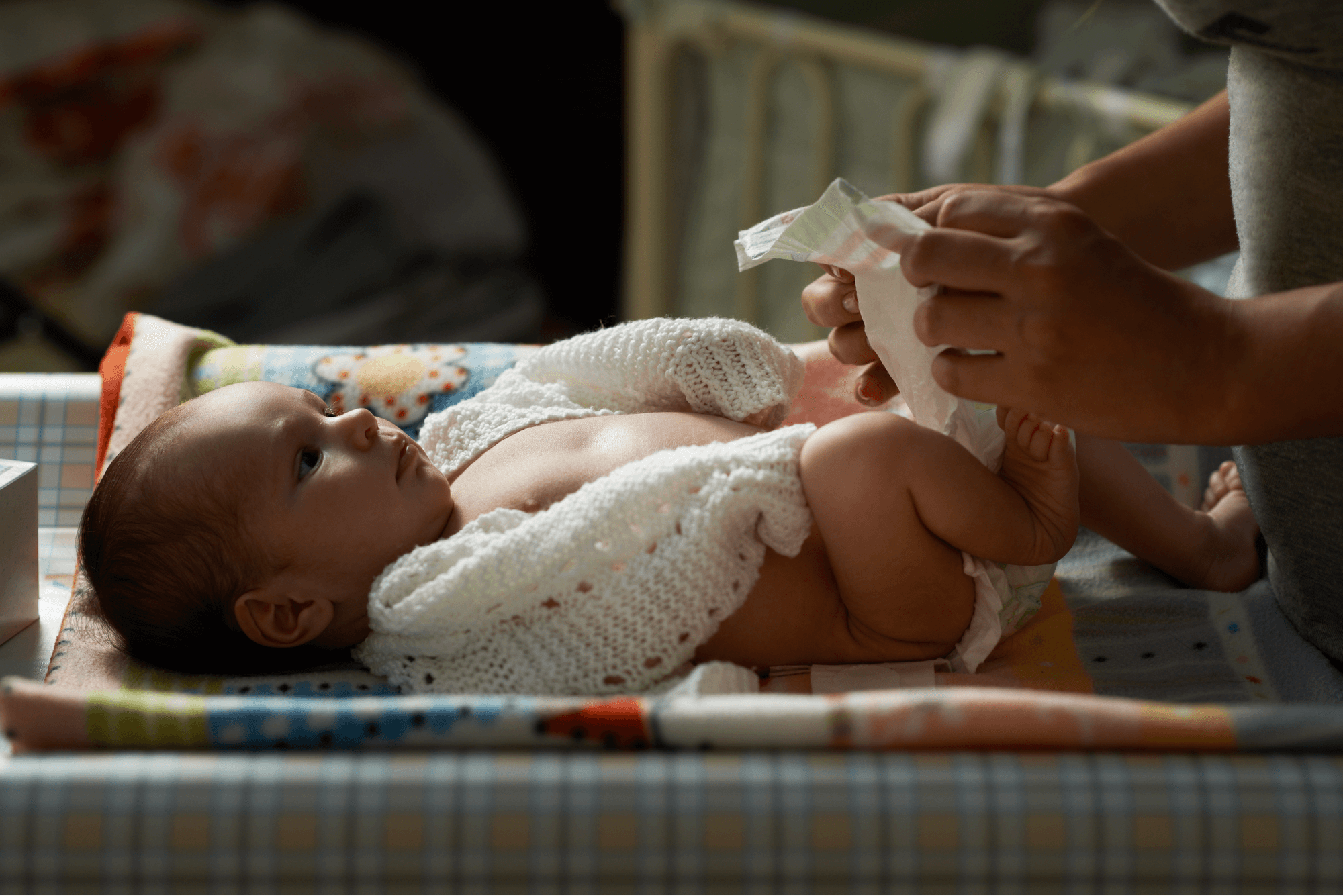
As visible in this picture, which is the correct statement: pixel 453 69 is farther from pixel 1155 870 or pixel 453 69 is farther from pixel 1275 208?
pixel 1155 870

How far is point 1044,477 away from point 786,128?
1.33 m

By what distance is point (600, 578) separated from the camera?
31.5 inches

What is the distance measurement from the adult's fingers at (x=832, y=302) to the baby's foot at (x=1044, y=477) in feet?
0.51

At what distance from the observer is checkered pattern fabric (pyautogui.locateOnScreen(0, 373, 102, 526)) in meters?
1.06

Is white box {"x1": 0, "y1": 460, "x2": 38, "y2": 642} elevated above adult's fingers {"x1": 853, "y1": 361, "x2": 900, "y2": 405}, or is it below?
below

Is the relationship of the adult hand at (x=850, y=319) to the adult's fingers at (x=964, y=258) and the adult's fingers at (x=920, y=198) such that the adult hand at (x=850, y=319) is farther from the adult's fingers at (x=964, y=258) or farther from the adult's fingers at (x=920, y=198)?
the adult's fingers at (x=964, y=258)

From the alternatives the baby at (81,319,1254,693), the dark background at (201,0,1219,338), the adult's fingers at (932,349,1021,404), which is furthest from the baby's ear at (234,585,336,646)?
the dark background at (201,0,1219,338)

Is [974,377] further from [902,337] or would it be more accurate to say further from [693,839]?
[693,839]

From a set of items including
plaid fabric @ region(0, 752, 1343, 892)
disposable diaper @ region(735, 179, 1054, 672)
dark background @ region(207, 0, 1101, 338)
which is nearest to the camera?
plaid fabric @ region(0, 752, 1343, 892)

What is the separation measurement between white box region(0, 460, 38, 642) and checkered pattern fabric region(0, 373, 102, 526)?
0.55 feet

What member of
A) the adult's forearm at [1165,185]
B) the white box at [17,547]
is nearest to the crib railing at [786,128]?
the adult's forearm at [1165,185]

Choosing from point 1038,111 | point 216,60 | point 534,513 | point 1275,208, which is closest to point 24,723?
point 534,513

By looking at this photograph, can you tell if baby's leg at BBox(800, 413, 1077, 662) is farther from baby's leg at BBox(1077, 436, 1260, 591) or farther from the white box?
the white box

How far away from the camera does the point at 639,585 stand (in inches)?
31.2
